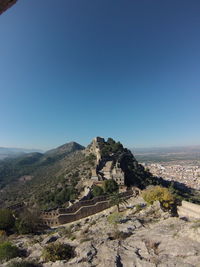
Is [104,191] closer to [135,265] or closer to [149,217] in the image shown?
[149,217]

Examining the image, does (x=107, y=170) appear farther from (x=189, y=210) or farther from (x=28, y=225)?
(x=28, y=225)

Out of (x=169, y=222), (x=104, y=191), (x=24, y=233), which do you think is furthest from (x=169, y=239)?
(x=104, y=191)

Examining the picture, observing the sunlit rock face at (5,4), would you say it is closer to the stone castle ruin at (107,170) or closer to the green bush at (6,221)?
the green bush at (6,221)

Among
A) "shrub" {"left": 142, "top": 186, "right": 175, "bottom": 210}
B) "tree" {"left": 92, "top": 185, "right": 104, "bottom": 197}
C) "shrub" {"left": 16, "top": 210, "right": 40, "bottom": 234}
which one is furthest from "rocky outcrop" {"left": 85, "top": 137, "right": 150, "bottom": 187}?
"shrub" {"left": 16, "top": 210, "right": 40, "bottom": 234}

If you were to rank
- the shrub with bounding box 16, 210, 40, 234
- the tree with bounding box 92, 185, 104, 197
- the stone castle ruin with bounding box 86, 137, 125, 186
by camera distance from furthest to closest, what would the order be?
the stone castle ruin with bounding box 86, 137, 125, 186 → the tree with bounding box 92, 185, 104, 197 → the shrub with bounding box 16, 210, 40, 234

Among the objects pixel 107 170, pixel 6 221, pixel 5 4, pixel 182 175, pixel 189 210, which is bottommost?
pixel 182 175

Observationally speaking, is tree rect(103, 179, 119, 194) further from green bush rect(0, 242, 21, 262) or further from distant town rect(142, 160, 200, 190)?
distant town rect(142, 160, 200, 190)

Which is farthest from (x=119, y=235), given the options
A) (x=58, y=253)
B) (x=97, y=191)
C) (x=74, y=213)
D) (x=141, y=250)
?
(x=97, y=191)
